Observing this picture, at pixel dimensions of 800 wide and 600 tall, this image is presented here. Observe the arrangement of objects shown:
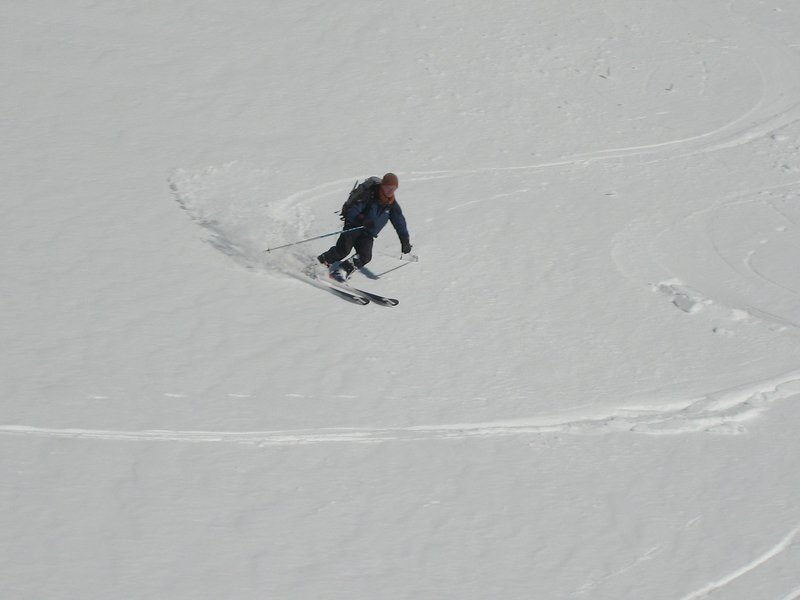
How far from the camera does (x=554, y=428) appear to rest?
8461 mm

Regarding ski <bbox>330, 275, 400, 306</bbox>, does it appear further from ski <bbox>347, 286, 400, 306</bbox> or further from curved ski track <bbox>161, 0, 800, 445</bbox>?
curved ski track <bbox>161, 0, 800, 445</bbox>

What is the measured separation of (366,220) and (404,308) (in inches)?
37.1

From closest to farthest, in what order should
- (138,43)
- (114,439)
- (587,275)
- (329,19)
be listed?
(114,439), (587,275), (138,43), (329,19)

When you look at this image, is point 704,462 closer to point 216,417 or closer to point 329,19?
point 216,417

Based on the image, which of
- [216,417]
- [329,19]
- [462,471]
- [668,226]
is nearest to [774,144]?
[668,226]

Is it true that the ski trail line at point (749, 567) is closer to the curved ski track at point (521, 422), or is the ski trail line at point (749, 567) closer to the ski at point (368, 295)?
the curved ski track at point (521, 422)

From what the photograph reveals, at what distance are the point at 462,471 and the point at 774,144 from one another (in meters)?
8.25

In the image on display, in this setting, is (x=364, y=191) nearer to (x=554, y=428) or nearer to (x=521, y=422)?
(x=521, y=422)

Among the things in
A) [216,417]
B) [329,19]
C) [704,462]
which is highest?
[329,19]

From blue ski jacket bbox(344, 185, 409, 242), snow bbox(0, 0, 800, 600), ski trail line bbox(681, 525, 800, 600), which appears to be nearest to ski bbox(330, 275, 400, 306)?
snow bbox(0, 0, 800, 600)

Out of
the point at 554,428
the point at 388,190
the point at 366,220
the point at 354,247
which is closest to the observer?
the point at 554,428

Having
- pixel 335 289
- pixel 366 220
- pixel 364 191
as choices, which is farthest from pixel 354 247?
pixel 364 191

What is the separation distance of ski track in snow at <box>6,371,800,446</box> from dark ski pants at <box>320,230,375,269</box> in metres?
2.57

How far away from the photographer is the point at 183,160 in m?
12.5
